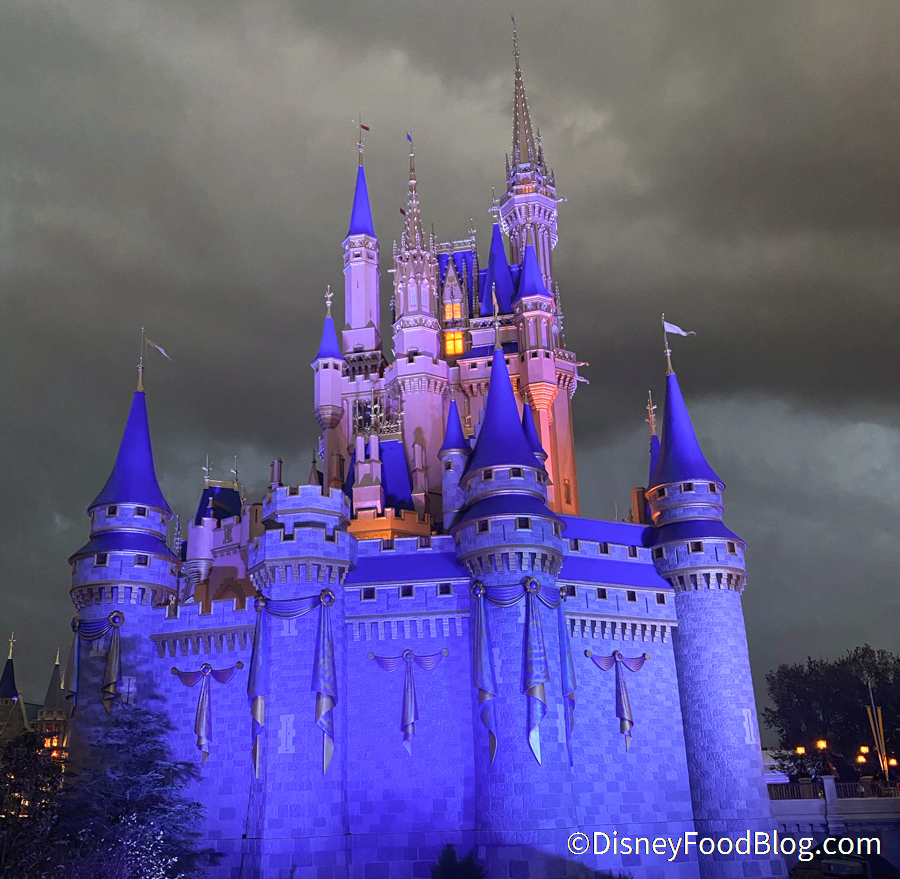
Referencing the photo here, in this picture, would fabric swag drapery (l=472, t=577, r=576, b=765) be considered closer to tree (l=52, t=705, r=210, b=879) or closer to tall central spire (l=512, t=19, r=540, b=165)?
tree (l=52, t=705, r=210, b=879)

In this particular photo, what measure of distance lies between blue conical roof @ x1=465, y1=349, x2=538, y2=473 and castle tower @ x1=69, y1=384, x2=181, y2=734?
13.1 meters

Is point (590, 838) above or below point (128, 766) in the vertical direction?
below

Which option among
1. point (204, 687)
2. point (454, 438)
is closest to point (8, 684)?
point (204, 687)

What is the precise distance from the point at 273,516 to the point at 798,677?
149ft

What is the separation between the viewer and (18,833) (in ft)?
105

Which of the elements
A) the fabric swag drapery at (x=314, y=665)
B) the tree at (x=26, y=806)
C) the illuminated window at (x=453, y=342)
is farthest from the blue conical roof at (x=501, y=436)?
the illuminated window at (x=453, y=342)

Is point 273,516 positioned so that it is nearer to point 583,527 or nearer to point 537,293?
point 583,527

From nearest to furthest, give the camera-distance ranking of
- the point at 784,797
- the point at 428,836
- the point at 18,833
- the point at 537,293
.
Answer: the point at 18,833 < the point at 428,836 < the point at 784,797 < the point at 537,293

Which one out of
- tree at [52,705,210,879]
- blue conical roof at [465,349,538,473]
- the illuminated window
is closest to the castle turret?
blue conical roof at [465,349,538,473]

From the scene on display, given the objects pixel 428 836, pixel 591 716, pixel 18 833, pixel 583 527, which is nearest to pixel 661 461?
pixel 583 527

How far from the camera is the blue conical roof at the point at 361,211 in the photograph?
6263 centimetres

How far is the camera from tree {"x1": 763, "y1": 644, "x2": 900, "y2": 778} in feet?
204

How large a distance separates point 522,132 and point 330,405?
2465 centimetres

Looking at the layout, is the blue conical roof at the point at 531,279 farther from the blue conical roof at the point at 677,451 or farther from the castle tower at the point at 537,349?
the blue conical roof at the point at 677,451
